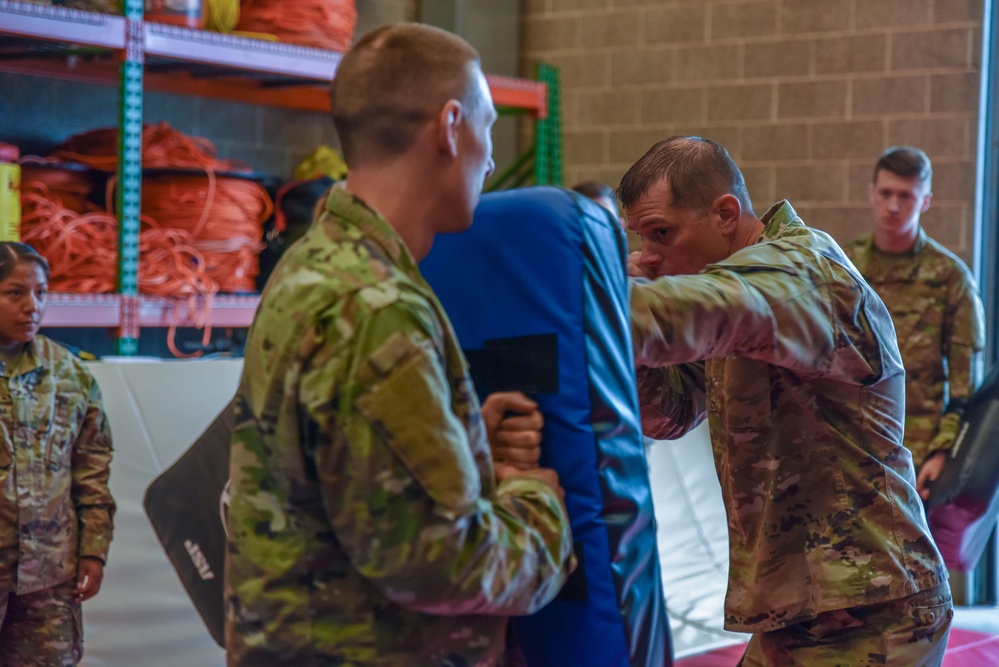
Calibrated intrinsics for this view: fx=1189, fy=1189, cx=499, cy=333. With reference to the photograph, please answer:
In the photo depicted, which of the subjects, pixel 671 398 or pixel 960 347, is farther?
pixel 960 347

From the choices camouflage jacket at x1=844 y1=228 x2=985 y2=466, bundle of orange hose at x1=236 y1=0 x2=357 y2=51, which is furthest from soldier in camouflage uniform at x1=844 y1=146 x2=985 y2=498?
bundle of orange hose at x1=236 y1=0 x2=357 y2=51

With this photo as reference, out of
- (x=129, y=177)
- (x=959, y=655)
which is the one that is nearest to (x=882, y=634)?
(x=959, y=655)

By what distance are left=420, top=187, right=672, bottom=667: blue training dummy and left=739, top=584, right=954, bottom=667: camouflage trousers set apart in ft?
1.79

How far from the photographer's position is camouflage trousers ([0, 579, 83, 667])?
12.1 ft

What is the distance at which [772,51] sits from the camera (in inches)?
258

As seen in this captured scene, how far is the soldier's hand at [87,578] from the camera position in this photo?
3.78 m

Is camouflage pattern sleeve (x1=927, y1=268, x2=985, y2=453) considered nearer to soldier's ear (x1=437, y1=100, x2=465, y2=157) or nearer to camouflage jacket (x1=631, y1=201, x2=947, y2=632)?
camouflage jacket (x1=631, y1=201, x2=947, y2=632)

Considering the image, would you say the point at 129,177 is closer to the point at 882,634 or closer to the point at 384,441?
the point at 882,634

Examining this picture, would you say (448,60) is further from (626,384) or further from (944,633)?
(944,633)

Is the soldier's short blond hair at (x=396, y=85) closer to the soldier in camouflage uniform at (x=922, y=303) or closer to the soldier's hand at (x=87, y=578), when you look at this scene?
the soldier's hand at (x=87, y=578)

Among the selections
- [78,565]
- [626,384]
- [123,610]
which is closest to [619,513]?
[626,384]

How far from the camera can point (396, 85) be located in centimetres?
151

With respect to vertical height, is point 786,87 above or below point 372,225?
above

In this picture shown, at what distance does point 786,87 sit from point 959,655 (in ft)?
10.3
